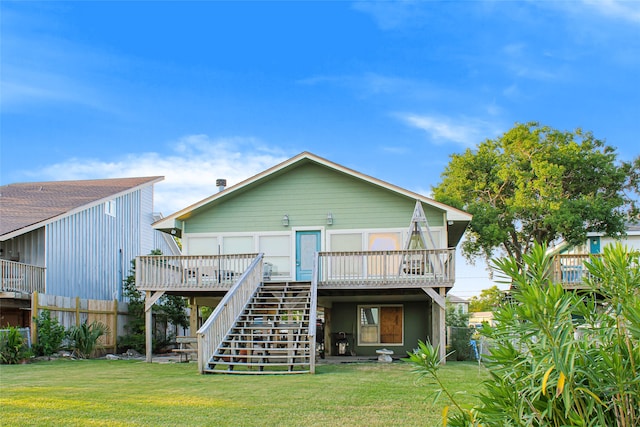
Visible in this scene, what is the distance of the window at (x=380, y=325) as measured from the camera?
20359 millimetres

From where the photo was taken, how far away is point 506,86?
2362cm

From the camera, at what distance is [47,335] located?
17953mm

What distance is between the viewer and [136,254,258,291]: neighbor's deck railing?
57.7ft

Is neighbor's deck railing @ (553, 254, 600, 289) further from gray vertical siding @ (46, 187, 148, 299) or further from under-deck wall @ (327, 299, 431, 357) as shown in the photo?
gray vertical siding @ (46, 187, 148, 299)

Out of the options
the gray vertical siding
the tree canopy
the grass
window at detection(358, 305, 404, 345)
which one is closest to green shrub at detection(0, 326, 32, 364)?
the grass

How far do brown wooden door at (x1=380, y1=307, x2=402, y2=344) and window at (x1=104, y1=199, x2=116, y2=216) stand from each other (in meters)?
12.0

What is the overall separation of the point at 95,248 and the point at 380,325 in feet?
38.1

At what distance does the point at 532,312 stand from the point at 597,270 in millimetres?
619

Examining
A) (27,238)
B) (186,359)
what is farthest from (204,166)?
(186,359)

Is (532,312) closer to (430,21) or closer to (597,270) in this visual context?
(597,270)

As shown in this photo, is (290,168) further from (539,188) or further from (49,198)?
(539,188)

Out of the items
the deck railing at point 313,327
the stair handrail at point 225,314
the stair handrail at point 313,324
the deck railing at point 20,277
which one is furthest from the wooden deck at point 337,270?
the deck railing at point 20,277

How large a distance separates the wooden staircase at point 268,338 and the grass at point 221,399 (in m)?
0.83

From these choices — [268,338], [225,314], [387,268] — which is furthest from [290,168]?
[268,338]
